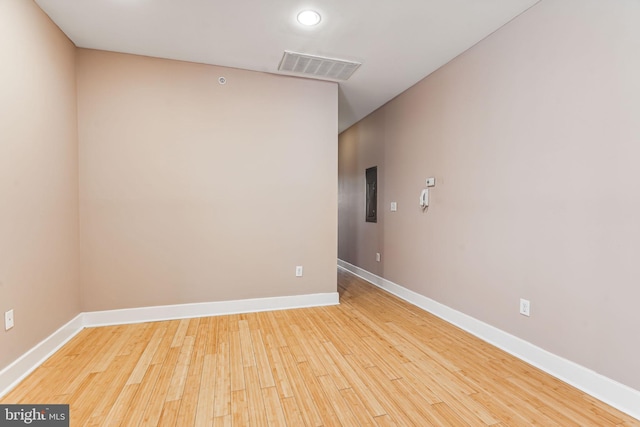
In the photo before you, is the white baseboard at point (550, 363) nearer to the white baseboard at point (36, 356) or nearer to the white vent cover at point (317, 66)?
the white vent cover at point (317, 66)

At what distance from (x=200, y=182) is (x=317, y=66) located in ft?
5.65

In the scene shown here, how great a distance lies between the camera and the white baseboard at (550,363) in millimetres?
1761

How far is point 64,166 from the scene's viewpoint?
8.74 ft

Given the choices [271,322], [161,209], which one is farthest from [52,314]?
[271,322]

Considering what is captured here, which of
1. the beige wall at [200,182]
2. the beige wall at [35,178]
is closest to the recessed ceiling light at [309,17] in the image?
the beige wall at [200,182]

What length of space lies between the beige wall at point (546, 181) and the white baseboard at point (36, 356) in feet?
11.4

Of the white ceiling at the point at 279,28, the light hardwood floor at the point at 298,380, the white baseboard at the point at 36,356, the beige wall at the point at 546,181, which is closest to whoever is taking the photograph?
the light hardwood floor at the point at 298,380

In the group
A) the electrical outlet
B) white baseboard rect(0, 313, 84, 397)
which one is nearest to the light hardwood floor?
white baseboard rect(0, 313, 84, 397)

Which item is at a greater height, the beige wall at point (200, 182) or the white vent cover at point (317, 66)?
the white vent cover at point (317, 66)

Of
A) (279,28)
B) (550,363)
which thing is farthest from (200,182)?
(550,363)

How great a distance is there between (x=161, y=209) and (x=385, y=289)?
2983 mm

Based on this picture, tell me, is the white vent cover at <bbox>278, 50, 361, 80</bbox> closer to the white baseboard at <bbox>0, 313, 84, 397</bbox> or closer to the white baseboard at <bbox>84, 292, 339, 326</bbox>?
the white baseboard at <bbox>84, 292, 339, 326</bbox>

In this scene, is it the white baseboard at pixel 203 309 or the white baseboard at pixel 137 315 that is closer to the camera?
the white baseboard at pixel 137 315

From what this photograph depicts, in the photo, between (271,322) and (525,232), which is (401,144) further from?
(271,322)
